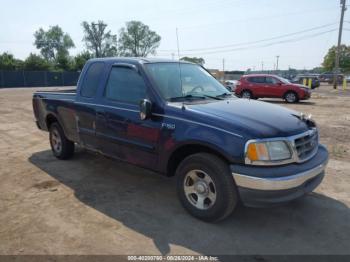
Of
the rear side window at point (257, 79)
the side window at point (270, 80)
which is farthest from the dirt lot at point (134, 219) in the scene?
the rear side window at point (257, 79)

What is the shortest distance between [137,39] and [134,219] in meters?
101

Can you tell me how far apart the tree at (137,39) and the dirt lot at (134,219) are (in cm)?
9666

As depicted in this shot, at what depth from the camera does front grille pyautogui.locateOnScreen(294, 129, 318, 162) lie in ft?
11.9

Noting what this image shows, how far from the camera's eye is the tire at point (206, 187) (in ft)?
11.6

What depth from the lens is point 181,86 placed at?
4523mm

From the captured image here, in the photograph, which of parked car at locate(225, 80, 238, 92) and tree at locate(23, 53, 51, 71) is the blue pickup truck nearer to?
parked car at locate(225, 80, 238, 92)

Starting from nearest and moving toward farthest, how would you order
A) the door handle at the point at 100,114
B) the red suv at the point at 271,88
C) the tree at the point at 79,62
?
1. the door handle at the point at 100,114
2. the red suv at the point at 271,88
3. the tree at the point at 79,62

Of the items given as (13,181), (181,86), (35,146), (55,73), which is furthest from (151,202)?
(55,73)

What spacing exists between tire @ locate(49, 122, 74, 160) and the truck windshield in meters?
2.62

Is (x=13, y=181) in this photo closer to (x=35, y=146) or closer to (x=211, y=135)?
(x=35, y=146)

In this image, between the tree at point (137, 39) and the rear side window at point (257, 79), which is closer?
the rear side window at point (257, 79)

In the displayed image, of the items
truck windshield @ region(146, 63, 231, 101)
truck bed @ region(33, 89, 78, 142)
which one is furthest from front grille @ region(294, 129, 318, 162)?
truck bed @ region(33, 89, 78, 142)

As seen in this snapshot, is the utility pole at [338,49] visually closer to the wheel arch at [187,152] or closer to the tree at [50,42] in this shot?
the wheel arch at [187,152]

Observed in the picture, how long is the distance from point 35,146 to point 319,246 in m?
6.41
